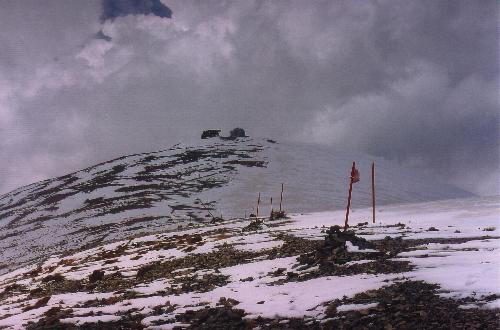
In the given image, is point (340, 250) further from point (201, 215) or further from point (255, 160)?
point (255, 160)

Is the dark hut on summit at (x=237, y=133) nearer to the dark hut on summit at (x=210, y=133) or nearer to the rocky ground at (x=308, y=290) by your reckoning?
the dark hut on summit at (x=210, y=133)

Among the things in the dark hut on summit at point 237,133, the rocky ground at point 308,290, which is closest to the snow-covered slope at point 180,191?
the dark hut on summit at point 237,133

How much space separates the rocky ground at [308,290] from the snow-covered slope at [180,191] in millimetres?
36054

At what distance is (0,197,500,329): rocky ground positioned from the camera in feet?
26.4

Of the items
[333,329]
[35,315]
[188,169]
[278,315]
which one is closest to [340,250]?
[278,315]

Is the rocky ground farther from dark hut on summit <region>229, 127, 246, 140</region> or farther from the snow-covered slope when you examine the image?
dark hut on summit <region>229, 127, 246, 140</region>

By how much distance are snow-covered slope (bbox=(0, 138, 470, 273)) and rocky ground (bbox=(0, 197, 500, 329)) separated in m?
36.1

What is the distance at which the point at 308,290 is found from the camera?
10.5 meters

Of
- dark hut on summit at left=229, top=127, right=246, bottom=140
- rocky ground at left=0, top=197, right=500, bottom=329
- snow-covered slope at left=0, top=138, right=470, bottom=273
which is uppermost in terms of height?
dark hut on summit at left=229, top=127, right=246, bottom=140

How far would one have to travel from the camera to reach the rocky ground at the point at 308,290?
8047 mm

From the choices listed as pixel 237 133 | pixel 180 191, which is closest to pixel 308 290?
pixel 180 191

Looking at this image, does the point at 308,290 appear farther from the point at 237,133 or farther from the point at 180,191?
the point at 237,133

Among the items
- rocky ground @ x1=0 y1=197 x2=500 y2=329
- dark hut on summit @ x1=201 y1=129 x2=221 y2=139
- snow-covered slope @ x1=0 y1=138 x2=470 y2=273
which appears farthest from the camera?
dark hut on summit @ x1=201 y1=129 x2=221 y2=139

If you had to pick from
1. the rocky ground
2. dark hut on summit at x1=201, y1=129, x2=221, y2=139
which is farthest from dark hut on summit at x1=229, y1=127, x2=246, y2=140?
the rocky ground
